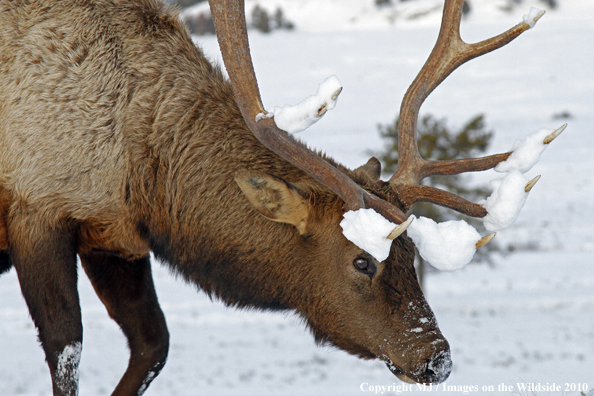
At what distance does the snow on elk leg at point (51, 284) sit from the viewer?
3531 millimetres

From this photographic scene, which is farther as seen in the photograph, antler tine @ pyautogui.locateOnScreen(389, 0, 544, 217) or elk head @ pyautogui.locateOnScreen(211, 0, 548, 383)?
antler tine @ pyautogui.locateOnScreen(389, 0, 544, 217)

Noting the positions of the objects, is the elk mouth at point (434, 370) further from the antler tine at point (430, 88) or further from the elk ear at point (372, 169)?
the elk ear at point (372, 169)

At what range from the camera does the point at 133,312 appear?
4.20 meters

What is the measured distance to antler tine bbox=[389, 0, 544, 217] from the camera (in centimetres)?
364

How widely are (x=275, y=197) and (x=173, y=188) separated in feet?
2.12

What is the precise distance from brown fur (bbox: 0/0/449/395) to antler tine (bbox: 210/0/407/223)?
19 centimetres

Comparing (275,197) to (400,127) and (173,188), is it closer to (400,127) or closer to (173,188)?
(173,188)

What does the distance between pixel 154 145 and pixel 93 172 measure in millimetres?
349

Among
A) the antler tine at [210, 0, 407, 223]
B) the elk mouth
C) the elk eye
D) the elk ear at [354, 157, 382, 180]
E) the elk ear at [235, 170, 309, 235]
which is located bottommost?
the elk mouth

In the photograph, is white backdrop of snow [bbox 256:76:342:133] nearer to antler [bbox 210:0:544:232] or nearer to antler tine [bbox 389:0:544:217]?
antler [bbox 210:0:544:232]

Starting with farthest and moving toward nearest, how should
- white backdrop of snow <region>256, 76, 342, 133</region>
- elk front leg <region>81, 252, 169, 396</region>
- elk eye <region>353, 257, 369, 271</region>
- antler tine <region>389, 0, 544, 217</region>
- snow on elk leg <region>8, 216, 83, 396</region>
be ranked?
1. elk front leg <region>81, 252, 169, 396</region>
2. antler tine <region>389, 0, 544, 217</region>
3. snow on elk leg <region>8, 216, 83, 396</region>
4. elk eye <region>353, 257, 369, 271</region>
5. white backdrop of snow <region>256, 76, 342, 133</region>

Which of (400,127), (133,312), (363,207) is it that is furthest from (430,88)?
(133,312)

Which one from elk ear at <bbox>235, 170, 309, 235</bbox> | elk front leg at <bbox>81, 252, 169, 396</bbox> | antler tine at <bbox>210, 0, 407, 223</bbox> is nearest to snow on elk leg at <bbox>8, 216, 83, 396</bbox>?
elk front leg at <bbox>81, 252, 169, 396</bbox>

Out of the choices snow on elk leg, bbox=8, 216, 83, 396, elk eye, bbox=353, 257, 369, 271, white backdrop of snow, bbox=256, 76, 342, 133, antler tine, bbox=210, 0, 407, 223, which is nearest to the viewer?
white backdrop of snow, bbox=256, 76, 342, 133
